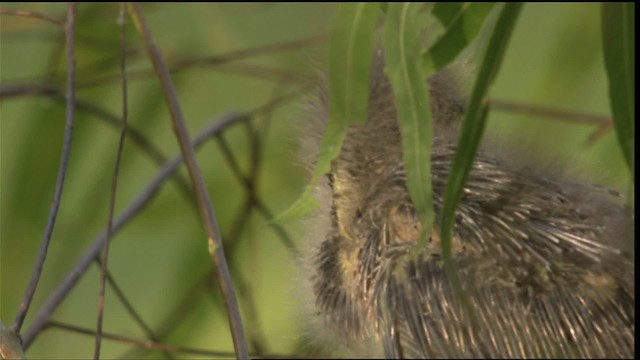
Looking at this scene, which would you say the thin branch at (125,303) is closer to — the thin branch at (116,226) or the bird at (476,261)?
the thin branch at (116,226)

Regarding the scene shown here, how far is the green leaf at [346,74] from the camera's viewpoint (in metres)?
0.82

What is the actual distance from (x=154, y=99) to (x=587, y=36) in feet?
1.94

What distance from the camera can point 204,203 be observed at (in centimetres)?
86

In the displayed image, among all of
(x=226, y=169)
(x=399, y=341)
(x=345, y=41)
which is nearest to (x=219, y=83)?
(x=226, y=169)

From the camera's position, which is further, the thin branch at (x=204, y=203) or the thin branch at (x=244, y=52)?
the thin branch at (x=244, y=52)

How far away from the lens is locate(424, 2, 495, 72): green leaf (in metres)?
0.84

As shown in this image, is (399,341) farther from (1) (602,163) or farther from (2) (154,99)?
(2) (154,99)

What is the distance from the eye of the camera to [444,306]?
1.00 meters

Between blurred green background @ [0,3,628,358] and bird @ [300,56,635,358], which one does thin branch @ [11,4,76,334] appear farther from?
blurred green background @ [0,3,628,358]

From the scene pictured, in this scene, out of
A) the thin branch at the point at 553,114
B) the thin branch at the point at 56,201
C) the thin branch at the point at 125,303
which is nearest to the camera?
the thin branch at the point at 56,201

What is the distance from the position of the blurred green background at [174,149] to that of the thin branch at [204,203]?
1.22 feet

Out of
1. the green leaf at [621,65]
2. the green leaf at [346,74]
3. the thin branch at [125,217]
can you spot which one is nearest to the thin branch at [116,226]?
the thin branch at [125,217]

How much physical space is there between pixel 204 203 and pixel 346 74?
5.5 inches

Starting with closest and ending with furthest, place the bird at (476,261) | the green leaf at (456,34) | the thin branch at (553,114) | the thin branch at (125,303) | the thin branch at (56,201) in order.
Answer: the thin branch at (56,201), the green leaf at (456,34), the bird at (476,261), the thin branch at (125,303), the thin branch at (553,114)
